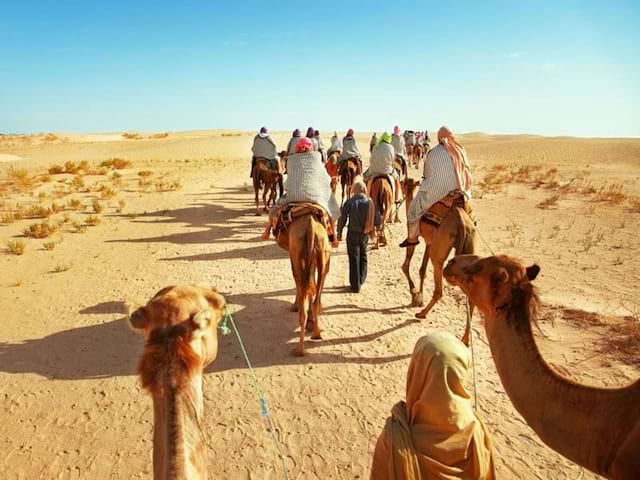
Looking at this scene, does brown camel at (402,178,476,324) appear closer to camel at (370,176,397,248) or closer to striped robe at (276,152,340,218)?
striped robe at (276,152,340,218)

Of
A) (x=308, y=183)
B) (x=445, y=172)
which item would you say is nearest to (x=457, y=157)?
(x=445, y=172)

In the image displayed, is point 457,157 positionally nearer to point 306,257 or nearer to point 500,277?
point 306,257

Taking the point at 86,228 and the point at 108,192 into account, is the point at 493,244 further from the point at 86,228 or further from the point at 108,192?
the point at 108,192

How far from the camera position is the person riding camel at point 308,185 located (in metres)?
5.51

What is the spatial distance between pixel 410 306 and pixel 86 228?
8945mm

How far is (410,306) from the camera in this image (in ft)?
21.1

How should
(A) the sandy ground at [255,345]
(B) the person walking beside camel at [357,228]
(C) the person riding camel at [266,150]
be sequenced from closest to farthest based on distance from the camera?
(A) the sandy ground at [255,345], (B) the person walking beside camel at [357,228], (C) the person riding camel at [266,150]

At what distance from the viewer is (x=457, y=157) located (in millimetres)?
5590

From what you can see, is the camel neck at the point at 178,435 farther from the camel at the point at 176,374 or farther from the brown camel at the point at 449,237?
the brown camel at the point at 449,237

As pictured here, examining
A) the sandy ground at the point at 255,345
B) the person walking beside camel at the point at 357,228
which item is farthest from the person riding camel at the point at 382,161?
the person walking beside camel at the point at 357,228

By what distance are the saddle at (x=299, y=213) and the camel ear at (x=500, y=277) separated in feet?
9.73

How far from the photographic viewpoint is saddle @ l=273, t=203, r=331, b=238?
17.3 ft

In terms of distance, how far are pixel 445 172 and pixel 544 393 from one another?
3.84 metres

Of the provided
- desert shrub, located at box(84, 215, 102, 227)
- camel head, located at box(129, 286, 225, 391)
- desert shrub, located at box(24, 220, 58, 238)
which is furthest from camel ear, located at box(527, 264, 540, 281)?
desert shrub, located at box(84, 215, 102, 227)
